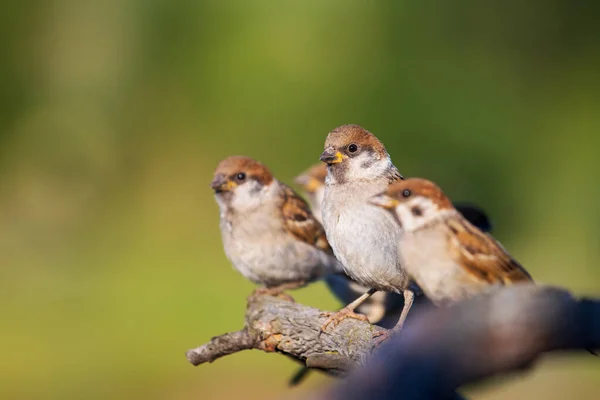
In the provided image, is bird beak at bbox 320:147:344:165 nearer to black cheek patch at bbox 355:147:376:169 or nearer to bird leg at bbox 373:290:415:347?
black cheek patch at bbox 355:147:376:169

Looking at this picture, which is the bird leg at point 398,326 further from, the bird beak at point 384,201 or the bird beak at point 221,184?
the bird beak at point 221,184

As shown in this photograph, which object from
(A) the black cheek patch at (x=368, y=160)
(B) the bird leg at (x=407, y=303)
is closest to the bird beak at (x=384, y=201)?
(A) the black cheek patch at (x=368, y=160)

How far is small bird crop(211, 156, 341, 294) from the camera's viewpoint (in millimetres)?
3633

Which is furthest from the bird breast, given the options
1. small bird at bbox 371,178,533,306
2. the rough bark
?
the rough bark

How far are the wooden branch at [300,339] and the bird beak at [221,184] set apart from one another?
0.61 m

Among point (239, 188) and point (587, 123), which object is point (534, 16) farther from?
point (239, 188)

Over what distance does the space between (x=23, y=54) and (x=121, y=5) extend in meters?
1.23

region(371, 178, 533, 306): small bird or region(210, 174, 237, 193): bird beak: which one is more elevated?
Result: region(210, 174, 237, 193): bird beak

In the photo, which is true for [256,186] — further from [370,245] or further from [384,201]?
[384,201]

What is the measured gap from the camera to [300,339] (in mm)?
2939

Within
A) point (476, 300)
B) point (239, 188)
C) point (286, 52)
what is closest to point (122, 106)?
point (286, 52)

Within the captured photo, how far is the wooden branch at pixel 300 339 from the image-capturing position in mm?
2615

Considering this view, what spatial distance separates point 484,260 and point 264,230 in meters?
1.57

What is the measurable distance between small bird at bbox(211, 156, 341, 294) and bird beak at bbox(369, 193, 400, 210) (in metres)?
1.12
